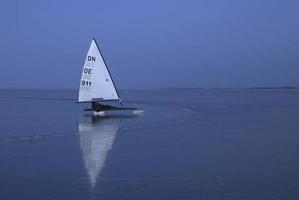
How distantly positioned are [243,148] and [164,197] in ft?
24.7

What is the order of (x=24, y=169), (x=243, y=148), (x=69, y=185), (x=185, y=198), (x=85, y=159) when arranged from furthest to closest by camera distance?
A: (x=243, y=148), (x=85, y=159), (x=24, y=169), (x=69, y=185), (x=185, y=198)

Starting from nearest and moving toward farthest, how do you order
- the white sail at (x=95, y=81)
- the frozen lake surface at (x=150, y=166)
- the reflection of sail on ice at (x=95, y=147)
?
the frozen lake surface at (x=150, y=166) → the reflection of sail on ice at (x=95, y=147) → the white sail at (x=95, y=81)

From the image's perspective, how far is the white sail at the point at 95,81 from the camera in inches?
1469

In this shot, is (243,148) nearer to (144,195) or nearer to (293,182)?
(293,182)

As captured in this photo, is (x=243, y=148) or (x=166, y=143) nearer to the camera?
(x=243, y=148)

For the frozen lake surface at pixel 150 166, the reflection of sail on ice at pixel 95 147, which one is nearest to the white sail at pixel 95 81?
the reflection of sail on ice at pixel 95 147

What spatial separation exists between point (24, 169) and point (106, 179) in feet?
8.38

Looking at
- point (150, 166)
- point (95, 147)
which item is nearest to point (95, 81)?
point (95, 147)

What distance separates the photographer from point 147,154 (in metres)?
14.6

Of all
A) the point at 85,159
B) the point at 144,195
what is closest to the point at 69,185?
the point at 144,195

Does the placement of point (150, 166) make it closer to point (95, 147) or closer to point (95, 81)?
point (95, 147)

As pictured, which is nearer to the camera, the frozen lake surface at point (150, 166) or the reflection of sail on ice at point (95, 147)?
the frozen lake surface at point (150, 166)

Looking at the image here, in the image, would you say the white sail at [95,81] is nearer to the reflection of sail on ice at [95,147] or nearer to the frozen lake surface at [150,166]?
the reflection of sail on ice at [95,147]

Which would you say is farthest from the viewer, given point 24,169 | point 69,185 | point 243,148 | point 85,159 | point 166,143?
point 166,143
